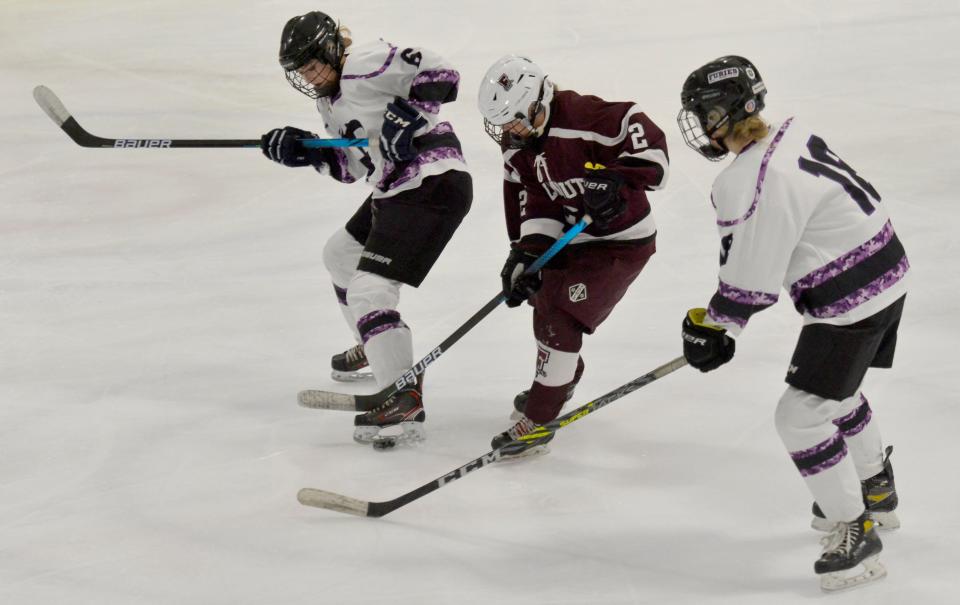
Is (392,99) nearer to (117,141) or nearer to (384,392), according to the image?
(384,392)

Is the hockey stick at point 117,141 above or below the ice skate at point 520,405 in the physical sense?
above

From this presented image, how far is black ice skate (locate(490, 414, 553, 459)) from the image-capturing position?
9.41ft

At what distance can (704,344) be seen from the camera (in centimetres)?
239

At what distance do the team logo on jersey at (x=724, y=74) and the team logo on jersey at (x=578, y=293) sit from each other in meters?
0.79

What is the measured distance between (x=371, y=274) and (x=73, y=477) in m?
0.95

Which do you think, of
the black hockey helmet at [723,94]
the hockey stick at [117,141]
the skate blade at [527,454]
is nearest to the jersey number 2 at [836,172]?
the black hockey helmet at [723,94]

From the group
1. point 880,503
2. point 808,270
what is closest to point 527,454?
point 880,503

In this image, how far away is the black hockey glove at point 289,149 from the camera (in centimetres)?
326

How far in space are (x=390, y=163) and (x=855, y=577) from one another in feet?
5.34

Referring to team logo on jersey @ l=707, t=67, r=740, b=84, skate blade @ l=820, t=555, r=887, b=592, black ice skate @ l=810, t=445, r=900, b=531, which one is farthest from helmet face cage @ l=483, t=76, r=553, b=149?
skate blade @ l=820, t=555, r=887, b=592

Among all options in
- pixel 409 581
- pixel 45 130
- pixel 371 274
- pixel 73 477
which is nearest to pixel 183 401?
pixel 73 477

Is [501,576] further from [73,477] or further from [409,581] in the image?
[73,477]

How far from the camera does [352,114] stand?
3.19m

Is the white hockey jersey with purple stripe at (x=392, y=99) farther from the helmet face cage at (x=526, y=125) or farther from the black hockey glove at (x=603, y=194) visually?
the black hockey glove at (x=603, y=194)
